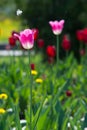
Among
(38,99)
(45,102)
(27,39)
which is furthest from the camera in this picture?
(38,99)

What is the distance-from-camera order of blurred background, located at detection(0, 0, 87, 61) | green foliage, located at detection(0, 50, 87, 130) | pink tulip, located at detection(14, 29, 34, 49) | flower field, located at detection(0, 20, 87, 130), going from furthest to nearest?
blurred background, located at detection(0, 0, 87, 61), green foliage, located at detection(0, 50, 87, 130), flower field, located at detection(0, 20, 87, 130), pink tulip, located at detection(14, 29, 34, 49)

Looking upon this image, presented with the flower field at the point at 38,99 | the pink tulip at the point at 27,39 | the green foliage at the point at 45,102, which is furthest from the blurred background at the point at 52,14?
the pink tulip at the point at 27,39

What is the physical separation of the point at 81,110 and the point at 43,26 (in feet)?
24.6

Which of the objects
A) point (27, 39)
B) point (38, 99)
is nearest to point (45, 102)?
point (38, 99)

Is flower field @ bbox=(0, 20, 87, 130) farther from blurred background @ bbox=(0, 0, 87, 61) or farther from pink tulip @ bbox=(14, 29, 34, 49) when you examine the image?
blurred background @ bbox=(0, 0, 87, 61)

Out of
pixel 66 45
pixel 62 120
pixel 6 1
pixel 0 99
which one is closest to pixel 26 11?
pixel 6 1

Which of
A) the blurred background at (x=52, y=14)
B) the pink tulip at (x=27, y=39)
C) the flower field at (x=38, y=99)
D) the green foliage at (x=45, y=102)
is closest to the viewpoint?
the pink tulip at (x=27, y=39)

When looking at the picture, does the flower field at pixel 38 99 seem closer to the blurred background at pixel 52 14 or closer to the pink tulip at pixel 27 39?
the pink tulip at pixel 27 39

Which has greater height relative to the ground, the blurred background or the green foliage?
the green foliage

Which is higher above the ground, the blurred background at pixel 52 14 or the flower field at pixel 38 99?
the flower field at pixel 38 99

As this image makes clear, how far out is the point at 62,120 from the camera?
3.66 m

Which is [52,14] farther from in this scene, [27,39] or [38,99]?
[27,39]

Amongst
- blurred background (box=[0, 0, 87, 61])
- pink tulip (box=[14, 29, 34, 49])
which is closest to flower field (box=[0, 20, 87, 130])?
pink tulip (box=[14, 29, 34, 49])

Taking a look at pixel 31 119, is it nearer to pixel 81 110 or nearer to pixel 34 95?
pixel 81 110
